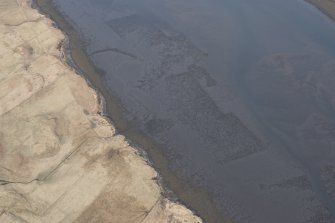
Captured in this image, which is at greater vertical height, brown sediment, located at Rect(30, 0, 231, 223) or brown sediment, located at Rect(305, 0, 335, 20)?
brown sediment, located at Rect(305, 0, 335, 20)

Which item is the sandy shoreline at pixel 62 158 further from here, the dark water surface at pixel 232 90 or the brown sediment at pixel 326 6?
the brown sediment at pixel 326 6

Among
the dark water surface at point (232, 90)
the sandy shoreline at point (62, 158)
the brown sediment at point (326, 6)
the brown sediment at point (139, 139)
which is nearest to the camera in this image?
the sandy shoreline at point (62, 158)

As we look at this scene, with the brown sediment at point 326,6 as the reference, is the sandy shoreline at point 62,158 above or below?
below

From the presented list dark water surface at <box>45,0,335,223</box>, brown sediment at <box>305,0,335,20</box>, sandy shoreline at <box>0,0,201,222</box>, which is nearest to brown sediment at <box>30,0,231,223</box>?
dark water surface at <box>45,0,335,223</box>

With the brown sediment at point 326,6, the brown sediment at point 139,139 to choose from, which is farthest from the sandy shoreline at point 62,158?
the brown sediment at point 326,6

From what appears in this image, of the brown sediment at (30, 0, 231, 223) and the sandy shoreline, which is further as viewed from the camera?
the brown sediment at (30, 0, 231, 223)

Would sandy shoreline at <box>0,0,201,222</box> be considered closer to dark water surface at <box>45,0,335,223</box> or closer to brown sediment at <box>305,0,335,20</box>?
dark water surface at <box>45,0,335,223</box>

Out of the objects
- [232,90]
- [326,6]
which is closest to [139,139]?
[232,90]
